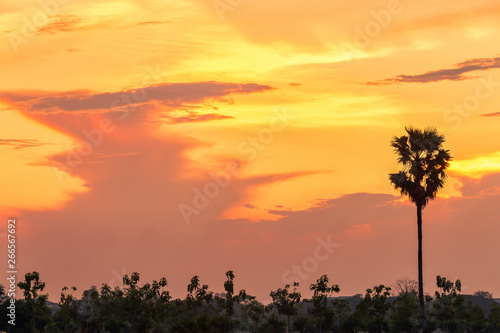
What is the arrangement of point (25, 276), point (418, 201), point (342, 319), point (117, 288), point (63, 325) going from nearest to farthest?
1. point (418, 201)
2. point (25, 276)
3. point (63, 325)
4. point (342, 319)
5. point (117, 288)

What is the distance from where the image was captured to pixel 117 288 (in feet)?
498

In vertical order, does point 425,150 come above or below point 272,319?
above

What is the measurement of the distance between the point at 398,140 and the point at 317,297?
58.9 metres

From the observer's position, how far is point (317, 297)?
5719 inches

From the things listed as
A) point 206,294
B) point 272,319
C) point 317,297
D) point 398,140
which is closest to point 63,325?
point 206,294

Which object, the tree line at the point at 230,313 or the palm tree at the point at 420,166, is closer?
the palm tree at the point at 420,166

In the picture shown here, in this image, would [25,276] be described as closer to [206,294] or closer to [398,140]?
[206,294]

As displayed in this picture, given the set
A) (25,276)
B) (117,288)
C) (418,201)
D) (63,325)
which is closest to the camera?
(418,201)

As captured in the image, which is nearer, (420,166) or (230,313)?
(420,166)

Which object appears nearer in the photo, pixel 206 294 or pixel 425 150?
pixel 425 150

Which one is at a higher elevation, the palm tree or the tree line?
the palm tree

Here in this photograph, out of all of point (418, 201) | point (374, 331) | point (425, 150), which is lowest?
point (374, 331)

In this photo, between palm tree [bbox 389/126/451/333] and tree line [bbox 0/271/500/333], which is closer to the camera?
palm tree [bbox 389/126/451/333]

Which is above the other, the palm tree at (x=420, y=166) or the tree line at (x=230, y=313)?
the palm tree at (x=420, y=166)
